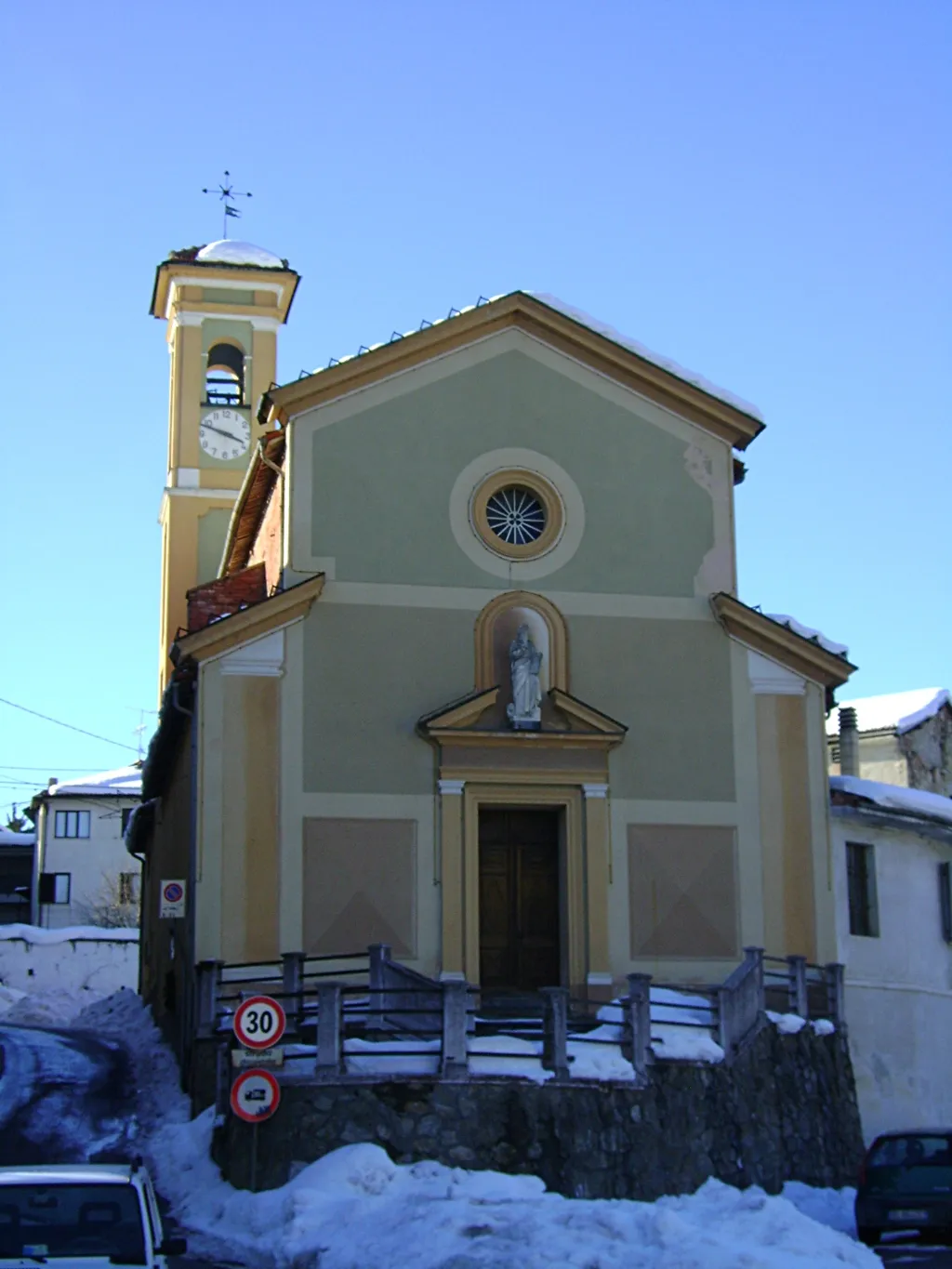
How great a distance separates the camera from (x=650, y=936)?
24.6 meters

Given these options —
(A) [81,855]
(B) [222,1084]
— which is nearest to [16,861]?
(A) [81,855]

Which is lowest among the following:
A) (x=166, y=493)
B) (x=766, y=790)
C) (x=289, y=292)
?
(x=766, y=790)

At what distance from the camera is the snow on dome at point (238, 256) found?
40.8 m

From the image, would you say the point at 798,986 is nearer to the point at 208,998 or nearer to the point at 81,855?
the point at 208,998

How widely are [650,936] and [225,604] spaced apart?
7.93m

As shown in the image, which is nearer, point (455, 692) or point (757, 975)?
point (757, 975)

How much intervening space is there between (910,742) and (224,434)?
17110 millimetres

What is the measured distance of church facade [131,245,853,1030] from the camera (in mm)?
23828

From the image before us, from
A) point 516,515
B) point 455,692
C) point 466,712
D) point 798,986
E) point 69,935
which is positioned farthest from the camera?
point 69,935

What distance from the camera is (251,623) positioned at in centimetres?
2394

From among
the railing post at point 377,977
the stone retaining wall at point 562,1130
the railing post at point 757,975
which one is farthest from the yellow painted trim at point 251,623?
the railing post at point 757,975

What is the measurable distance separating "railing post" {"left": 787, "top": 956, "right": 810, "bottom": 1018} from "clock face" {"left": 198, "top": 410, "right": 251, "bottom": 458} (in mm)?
20634

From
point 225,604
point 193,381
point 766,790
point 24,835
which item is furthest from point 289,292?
point 24,835

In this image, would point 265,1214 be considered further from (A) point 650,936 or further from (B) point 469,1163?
(A) point 650,936
